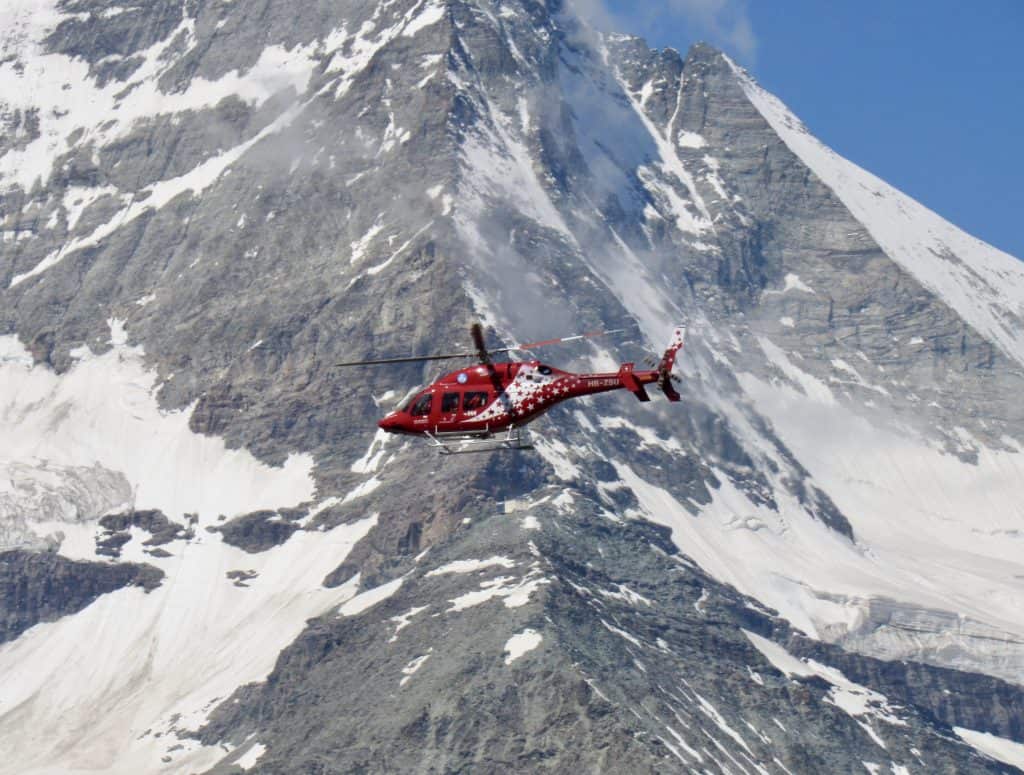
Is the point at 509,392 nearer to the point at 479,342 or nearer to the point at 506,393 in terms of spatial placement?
the point at 506,393

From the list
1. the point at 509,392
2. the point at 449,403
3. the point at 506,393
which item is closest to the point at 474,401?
the point at 449,403

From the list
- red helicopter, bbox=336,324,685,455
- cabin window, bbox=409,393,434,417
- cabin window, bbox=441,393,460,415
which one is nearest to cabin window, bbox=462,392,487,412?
red helicopter, bbox=336,324,685,455

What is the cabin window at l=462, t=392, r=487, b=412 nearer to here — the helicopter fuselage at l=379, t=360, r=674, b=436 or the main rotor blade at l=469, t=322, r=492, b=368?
the helicopter fuselage at l=379, t=360, r=674, b=436

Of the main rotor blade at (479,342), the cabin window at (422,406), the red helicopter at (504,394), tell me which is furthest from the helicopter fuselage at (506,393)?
the main rotor blade at (479,342)

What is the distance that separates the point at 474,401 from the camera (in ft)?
632

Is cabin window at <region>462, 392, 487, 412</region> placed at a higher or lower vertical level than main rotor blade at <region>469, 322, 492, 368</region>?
lower

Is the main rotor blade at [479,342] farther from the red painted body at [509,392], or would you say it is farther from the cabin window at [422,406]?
the cabin window at [422,406]

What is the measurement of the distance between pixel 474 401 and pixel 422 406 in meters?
5.24

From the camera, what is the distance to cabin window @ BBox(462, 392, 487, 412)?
192 meters

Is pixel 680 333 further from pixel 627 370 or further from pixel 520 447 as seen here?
pixel 520 447

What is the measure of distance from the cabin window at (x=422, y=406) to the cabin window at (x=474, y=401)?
351 centimetres

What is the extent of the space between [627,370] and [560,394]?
5821 millimetres

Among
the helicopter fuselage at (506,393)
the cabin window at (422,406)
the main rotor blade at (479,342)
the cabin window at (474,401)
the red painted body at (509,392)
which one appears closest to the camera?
the main rotor blade at (479,342)

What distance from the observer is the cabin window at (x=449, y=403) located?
634 ft
